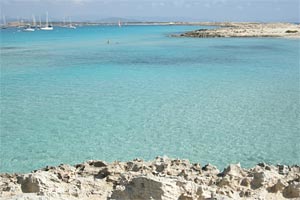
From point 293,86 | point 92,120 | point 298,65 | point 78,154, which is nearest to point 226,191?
point 78,154

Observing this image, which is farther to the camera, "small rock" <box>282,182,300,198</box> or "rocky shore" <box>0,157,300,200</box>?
"small rock" <box>282,182,300,198</box>

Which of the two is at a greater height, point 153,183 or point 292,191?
point 153,183

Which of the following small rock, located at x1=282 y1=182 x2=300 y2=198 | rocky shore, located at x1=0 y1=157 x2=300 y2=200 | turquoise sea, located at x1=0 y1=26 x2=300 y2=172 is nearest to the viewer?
rocky shore, located at x1=0 y1=157 x2=300 y2=200

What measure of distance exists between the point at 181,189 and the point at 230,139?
6.43 m

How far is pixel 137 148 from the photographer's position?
11281 millimetres

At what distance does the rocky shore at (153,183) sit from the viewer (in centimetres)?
571

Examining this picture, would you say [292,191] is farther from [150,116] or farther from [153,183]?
[150,116]

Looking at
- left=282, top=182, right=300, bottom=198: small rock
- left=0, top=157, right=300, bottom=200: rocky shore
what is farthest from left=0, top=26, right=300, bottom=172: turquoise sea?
left=282, top=182, right=300, bottom=198: small rock

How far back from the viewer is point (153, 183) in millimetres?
5648

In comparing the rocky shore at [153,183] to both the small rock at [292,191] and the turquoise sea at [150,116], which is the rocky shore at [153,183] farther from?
the turquoise sea at [150,116]

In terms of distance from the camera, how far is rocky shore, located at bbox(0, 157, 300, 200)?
571cm

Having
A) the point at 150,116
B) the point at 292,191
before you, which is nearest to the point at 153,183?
the point at 292,191

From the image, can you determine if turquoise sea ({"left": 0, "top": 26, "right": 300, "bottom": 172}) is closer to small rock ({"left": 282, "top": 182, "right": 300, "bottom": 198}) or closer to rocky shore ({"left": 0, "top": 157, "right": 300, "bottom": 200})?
rocky shore ({"left": 0, "top": 157, "right": 300, "bottom": 200})

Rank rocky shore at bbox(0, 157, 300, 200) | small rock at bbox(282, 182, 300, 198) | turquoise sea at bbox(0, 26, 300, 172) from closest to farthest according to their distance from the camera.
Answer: rocky shore at bbox(0, 157, 300, 200)
small rock at bbox(282, 182, 300, 198)
turquoise sea at bbox(0, 26, 300, 172)
